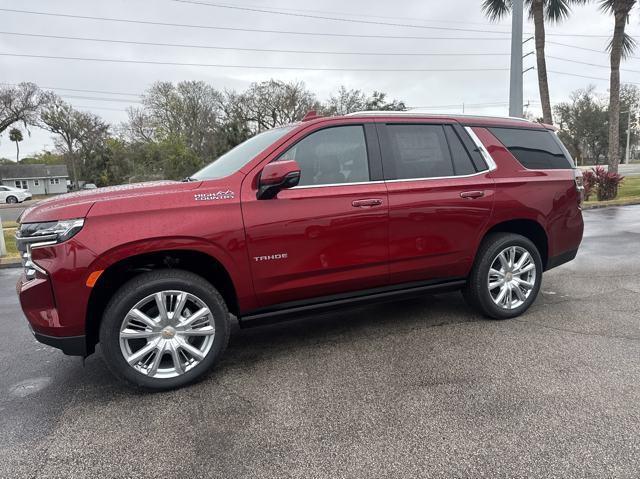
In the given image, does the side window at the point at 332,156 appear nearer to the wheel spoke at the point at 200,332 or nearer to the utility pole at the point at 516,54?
the wheel spoke at the point at 200,332

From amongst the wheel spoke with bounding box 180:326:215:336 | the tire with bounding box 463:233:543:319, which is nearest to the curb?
the tire with bounding box 463:233:543:319

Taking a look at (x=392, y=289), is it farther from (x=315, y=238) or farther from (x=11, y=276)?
(x=11, y=276)

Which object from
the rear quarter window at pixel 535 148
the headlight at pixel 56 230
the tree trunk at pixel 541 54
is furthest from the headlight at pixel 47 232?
the tree trunk at pixel 541 54

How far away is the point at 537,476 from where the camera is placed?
210 centimetres

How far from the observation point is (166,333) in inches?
118

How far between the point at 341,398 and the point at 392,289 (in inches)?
45.9

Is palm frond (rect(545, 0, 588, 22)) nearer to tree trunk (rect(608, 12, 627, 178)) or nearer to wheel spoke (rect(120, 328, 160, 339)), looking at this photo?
tree trunk (rect(608, 12, 627, 178))

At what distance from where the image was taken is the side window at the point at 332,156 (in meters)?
3.37

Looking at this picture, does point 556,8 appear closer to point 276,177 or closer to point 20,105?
point 276,177

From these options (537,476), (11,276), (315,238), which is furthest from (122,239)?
(11,276)

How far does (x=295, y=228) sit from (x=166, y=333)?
1.16 meters

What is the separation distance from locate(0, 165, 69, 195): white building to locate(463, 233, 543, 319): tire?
7183 cm

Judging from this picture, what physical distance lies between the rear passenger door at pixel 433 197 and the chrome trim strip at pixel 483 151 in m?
0.03

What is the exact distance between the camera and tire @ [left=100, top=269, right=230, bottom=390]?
287cm
